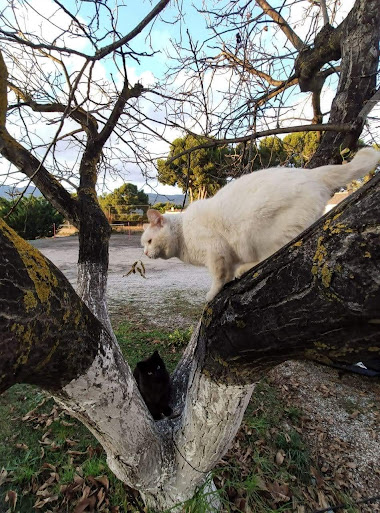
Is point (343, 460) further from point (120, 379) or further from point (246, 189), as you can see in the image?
point (246, 189)

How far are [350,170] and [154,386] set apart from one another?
230cm

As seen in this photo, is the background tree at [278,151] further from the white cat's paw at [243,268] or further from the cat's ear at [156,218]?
the white cat's paw at [243,268]

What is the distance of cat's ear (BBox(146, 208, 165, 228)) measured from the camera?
6.58ft

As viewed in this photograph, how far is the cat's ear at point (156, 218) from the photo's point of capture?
6.58 ft

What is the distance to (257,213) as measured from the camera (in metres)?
1.33

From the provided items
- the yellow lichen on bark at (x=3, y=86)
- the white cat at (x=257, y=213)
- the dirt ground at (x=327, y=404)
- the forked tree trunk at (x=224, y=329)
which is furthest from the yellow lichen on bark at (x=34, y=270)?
the dirt ground at (x=327, y=404)

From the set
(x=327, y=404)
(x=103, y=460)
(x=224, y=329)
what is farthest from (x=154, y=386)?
(x=327, y=404)

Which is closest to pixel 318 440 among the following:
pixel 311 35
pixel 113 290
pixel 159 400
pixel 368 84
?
pixel 159 400

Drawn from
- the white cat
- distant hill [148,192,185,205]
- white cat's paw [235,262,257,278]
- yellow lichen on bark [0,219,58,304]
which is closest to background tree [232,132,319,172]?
distant hill [148,192,185,205]

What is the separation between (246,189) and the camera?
A: 4.64 ft

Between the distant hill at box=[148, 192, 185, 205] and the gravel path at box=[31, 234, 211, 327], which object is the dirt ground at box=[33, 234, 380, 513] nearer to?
the gravel path at box=[31, 234, 211, 327]

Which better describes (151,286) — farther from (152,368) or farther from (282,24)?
(282,24)

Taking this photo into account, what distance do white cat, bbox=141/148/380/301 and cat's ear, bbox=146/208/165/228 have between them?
245 millimetres

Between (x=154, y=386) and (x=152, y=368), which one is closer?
(x=154, y=386)
